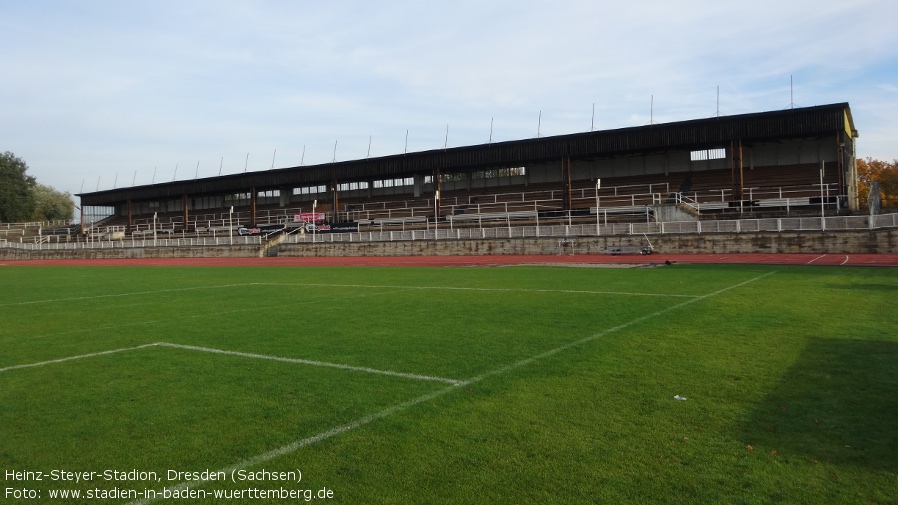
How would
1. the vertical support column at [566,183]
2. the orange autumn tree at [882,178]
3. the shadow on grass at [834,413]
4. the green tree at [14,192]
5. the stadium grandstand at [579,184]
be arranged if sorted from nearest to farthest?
the shadow on grass at [834,413] < the stadium grandstand at [579,184] < the vertical support column at [566,183] < the orange autumn tree at [882,178] < the green tree at [14,192]

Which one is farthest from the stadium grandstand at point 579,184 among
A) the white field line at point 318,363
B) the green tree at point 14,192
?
the green tree at point 14,192

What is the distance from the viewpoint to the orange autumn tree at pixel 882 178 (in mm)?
61822

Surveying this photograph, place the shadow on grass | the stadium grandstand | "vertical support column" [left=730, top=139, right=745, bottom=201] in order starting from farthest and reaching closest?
"vertical support column" [left=730, top=139, right=745, bottom=201], the stadium grandstand, the shadow on grass

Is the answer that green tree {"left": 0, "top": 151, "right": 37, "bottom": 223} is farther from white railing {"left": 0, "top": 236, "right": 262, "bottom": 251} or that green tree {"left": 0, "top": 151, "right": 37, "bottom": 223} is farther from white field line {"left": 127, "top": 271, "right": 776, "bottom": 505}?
white field line {"left": 127, "top": 271, "right": 776, "bottom": 505}

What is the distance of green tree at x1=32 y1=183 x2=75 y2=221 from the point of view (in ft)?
363

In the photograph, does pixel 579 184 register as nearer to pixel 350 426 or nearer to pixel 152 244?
pixel 152 244

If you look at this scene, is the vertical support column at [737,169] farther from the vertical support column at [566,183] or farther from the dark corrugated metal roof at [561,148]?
the vertical support column at [566,183]

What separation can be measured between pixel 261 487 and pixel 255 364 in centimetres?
348

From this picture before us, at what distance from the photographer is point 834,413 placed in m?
4.68

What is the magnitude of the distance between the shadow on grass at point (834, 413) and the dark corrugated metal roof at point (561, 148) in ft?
139

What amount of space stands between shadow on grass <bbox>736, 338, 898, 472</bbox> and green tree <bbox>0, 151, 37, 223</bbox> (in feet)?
409

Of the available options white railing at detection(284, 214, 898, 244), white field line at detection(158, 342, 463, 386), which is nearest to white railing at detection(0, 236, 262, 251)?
white railing at detection(284, 214, 898, 244)

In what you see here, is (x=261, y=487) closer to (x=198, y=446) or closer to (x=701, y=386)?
(x=198, y=446)

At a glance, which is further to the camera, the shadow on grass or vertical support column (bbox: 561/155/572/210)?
vertical support column (bbox: 561/155/572/210)
